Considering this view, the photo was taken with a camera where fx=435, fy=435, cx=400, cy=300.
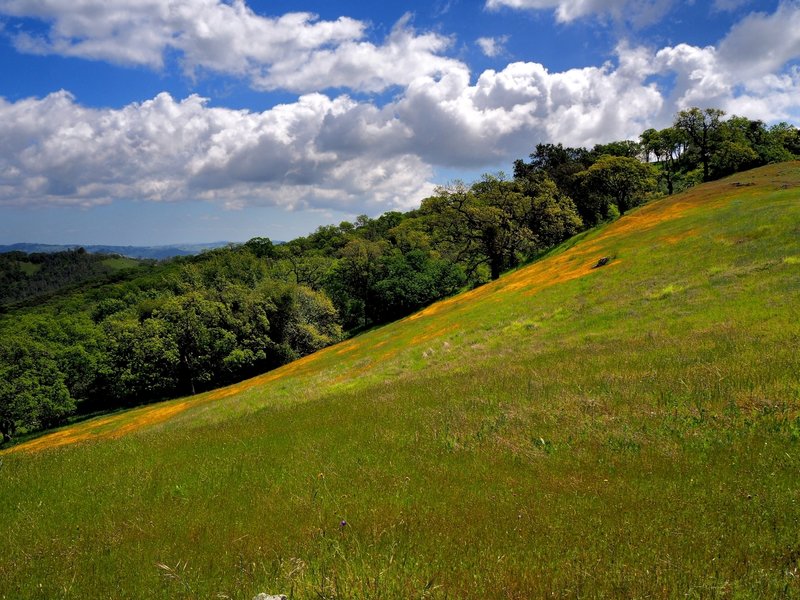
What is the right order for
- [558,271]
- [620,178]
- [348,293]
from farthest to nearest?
[348,293], [620,178], [558,271]

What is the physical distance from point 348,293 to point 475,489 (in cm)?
8288

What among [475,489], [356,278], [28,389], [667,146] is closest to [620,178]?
[667,146]

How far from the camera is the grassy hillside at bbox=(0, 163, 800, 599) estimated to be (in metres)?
5.14

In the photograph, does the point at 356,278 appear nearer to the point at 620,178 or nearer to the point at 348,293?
the point at 348,293

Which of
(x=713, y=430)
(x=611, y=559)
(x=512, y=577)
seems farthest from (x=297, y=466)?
(x=713, y=430)

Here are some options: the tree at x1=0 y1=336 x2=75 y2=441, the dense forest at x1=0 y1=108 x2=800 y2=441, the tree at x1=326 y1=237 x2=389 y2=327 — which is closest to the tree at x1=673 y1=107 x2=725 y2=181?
the dense forest at x1=0 y1=108 x2=800 y2=441

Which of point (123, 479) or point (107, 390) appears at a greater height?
point (123, 479)

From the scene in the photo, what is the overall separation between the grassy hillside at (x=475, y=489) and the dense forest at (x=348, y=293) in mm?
50979

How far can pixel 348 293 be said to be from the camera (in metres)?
89.4

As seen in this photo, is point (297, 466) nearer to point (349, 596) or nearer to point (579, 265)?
point (349, 596)

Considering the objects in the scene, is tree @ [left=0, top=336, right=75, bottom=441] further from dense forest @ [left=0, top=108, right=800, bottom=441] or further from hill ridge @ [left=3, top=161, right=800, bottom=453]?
hill ridge @ [left=3, top=161, right=800, bottom=453]

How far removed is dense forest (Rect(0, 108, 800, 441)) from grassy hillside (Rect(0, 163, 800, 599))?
51.0 m

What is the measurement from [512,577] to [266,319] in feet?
222

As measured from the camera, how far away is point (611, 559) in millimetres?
5129
